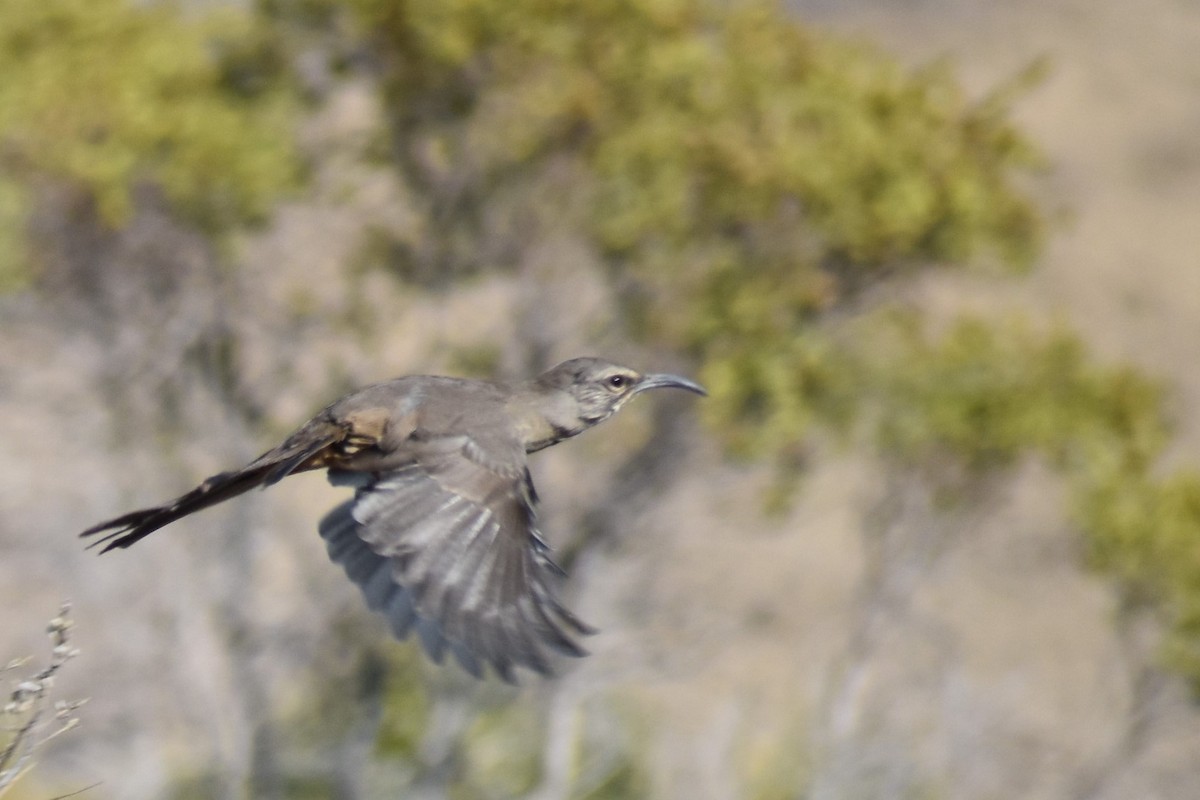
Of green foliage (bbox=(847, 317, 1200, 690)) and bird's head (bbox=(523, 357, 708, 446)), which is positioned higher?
green foliage (bbox=(847, 317, 1200, 690))

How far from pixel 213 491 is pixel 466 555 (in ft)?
2.17

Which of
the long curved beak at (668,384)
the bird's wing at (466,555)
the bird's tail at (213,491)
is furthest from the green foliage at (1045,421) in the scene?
the bird's tail at (213,491)

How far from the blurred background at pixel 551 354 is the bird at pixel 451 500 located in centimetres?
320

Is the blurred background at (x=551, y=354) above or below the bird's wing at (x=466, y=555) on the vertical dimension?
above

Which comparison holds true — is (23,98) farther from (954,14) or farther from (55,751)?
(954,14)

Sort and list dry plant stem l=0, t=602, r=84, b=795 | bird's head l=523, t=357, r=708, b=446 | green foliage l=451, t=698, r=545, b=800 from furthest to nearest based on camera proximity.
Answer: green foliage l=451, t=698, r=545, b=800 < bird's head l=523, t=357, r=708, b=446 < dry plant stem l=0, t=602, r=84, b=795

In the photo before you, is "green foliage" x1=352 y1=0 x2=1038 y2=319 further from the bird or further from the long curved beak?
the bird

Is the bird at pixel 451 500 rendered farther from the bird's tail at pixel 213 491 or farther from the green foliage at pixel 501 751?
the green foliage at pixel 501 751

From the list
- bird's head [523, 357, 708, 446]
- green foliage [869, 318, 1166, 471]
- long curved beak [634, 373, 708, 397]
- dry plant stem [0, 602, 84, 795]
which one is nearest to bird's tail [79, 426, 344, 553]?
bird's head [523, 357, 708, 446]

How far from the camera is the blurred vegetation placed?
26.6 ft

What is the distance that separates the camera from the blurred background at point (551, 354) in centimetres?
845

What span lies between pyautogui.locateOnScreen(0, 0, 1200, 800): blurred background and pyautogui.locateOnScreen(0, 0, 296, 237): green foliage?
17 millimetres

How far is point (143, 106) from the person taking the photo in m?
8.36

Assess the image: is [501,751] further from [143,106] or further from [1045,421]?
[143,106]
